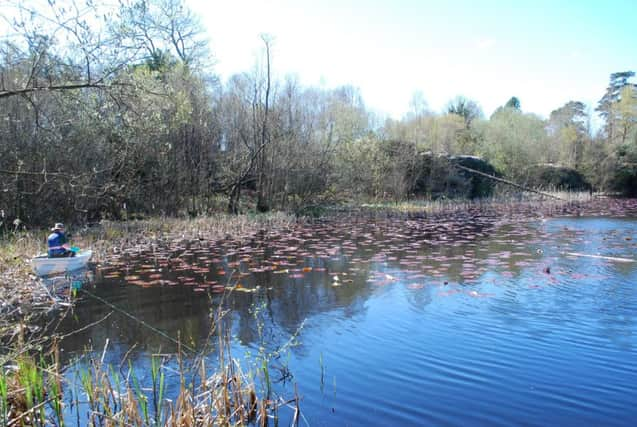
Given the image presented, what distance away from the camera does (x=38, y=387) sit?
4.29 meters

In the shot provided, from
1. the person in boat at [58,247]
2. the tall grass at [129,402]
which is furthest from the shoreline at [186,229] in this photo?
the tall grass at [129,402]

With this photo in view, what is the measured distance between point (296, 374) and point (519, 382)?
2340 mm

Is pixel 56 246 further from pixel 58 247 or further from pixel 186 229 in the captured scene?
pixel 186 229

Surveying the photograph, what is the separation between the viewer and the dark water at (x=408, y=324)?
495cm

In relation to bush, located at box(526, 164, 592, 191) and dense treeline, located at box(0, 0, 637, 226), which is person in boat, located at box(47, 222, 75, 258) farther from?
bush, located at box(526, 164, 592, 191)

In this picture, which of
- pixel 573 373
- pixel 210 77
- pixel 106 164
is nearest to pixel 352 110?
pixel 210 77

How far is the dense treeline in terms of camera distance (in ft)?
27.0

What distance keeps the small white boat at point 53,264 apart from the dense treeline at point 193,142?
1544 mm

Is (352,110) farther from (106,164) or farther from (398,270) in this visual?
(398,270)

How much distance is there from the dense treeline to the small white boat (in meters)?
1.54

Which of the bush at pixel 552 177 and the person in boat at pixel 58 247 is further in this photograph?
the bush at pixel 552 177

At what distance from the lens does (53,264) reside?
1014cm

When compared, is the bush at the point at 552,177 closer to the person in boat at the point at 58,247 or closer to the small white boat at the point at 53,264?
the small white boat at the point at 53,264

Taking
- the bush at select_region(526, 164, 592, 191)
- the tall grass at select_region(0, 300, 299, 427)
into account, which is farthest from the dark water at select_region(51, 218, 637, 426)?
the bush at select_region(526, 164, 592, 191)
